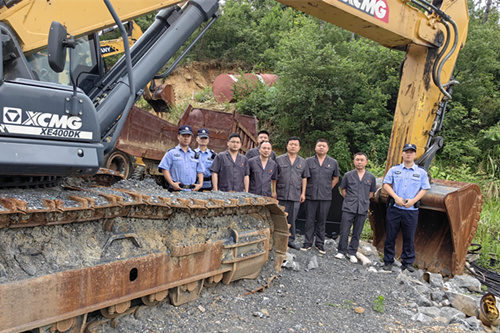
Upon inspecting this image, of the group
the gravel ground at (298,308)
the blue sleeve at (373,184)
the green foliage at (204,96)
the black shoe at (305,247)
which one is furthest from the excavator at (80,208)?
the green foliage at (204,96)

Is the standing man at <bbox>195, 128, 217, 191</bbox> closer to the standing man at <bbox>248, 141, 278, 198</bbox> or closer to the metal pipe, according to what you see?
the standing man at <bbox>248, 141, 278, 198</bbox>

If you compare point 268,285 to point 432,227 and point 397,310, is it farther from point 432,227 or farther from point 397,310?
point 432,227

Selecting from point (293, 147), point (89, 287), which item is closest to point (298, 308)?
point (89, 287)

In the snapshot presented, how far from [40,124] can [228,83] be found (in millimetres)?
15626

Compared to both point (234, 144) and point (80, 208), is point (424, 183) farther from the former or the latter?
point (80, 208)

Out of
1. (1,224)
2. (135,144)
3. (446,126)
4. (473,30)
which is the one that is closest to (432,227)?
(1,224)

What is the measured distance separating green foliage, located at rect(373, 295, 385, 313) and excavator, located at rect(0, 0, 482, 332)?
1.13 meters

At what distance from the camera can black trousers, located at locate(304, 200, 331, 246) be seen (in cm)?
625

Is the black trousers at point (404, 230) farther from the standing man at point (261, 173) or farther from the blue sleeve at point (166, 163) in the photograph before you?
the blue sleeve at point (166, 163)

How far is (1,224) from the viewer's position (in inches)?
101

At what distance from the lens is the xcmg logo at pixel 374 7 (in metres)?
5.06

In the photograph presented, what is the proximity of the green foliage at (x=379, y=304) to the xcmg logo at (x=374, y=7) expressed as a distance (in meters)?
3.44

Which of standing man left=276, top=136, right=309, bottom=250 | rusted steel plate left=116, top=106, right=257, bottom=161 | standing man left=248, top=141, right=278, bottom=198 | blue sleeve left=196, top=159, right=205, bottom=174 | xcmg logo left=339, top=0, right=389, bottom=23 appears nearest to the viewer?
xcmg logo left=339, top=0, right=389, bottom=23

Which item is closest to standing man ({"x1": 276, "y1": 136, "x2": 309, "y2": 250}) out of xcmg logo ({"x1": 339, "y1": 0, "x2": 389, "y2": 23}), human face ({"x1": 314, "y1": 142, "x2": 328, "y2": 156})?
A: human face ({"x1": 314, "y1": 142, "x2": 328, "y2": 156})
